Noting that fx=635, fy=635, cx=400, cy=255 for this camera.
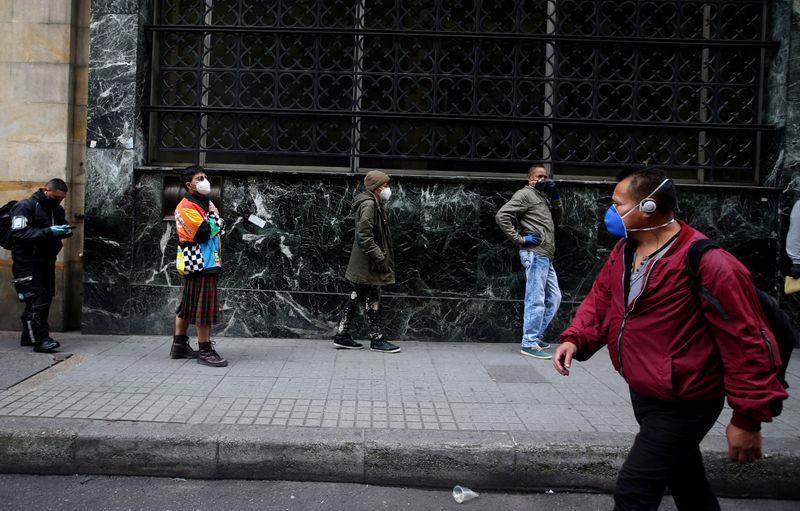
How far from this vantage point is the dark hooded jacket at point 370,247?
636 centimetres

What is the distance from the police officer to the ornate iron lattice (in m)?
1.54

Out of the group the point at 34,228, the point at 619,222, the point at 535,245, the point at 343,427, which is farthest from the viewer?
the point at 535,245

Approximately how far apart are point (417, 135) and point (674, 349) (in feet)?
17.6

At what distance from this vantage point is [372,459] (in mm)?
3844

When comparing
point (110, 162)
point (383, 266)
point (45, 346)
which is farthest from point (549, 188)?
point (45, 346)

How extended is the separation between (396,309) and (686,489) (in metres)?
4.73

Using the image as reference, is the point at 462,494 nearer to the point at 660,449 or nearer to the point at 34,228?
the point at 660,449

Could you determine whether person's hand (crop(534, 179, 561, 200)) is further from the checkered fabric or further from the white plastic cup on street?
the white plastic cup on street

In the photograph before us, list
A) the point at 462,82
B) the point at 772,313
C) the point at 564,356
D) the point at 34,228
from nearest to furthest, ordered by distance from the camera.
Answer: the point at 772,313 → the point at 564,356 → the point at 34,228 → the point at 462,82

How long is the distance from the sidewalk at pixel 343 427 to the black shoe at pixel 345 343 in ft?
2.77

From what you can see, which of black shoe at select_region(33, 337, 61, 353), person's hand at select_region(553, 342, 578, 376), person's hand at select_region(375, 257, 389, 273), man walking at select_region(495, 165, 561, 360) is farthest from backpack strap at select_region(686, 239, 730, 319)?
black shoe at select_region(33, 337, 61, 353)

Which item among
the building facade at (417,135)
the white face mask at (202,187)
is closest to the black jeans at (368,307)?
the building facade at (417,135)

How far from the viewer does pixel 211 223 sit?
5.76 metres

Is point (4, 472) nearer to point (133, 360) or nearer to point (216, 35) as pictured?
point (133, 360)
